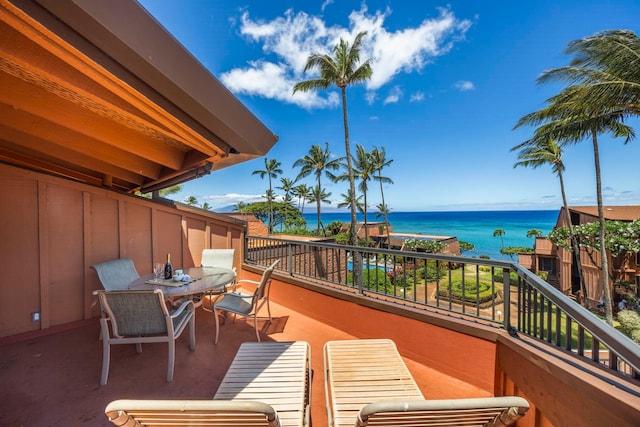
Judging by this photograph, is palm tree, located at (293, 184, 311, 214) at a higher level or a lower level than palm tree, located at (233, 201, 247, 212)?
higher

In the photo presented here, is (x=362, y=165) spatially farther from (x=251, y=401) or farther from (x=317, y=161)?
(x=251, y=401)

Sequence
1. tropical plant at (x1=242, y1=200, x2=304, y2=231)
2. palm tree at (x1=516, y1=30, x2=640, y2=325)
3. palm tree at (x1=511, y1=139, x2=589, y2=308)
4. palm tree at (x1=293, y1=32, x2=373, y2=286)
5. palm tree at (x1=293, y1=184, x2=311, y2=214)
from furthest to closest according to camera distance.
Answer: tropical plant at (x1=242, y1=200, x2=304, y2=231)
palm tree at (x1=293, y1=184, x2=311, y2=214)
palm tree at (x1=511, y1=139, x2=589, y2=308)
palm tree at (x1=293, y1=32, x2=373, y2=286)
palm tree at (x1=516, y1=30, x2=640, y2=325)

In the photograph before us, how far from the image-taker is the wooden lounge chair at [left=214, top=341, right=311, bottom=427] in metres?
1.53

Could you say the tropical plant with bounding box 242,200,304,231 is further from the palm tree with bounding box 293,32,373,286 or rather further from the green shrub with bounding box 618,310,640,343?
the green shrub with bounding box 618,310,640,343

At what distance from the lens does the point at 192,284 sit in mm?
3059

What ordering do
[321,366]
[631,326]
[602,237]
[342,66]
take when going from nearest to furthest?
[321,366], [631,326], [602,237], [342,66]

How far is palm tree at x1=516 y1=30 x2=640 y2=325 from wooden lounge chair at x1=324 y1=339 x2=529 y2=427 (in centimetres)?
959

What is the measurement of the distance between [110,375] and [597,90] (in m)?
11.7

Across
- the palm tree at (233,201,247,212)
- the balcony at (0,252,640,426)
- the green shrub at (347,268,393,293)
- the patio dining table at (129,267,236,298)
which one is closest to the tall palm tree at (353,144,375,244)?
the green shrub at (347,268,393,293)

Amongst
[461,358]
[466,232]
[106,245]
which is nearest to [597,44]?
[461,358]

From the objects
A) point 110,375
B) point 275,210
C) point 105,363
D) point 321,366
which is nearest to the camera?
point 105,363

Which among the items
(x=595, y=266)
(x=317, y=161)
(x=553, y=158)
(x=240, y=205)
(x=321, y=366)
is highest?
(x=317, y=161)

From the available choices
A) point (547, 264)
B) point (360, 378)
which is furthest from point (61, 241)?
point (547, 264)

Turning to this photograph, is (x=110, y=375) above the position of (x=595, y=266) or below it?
above
